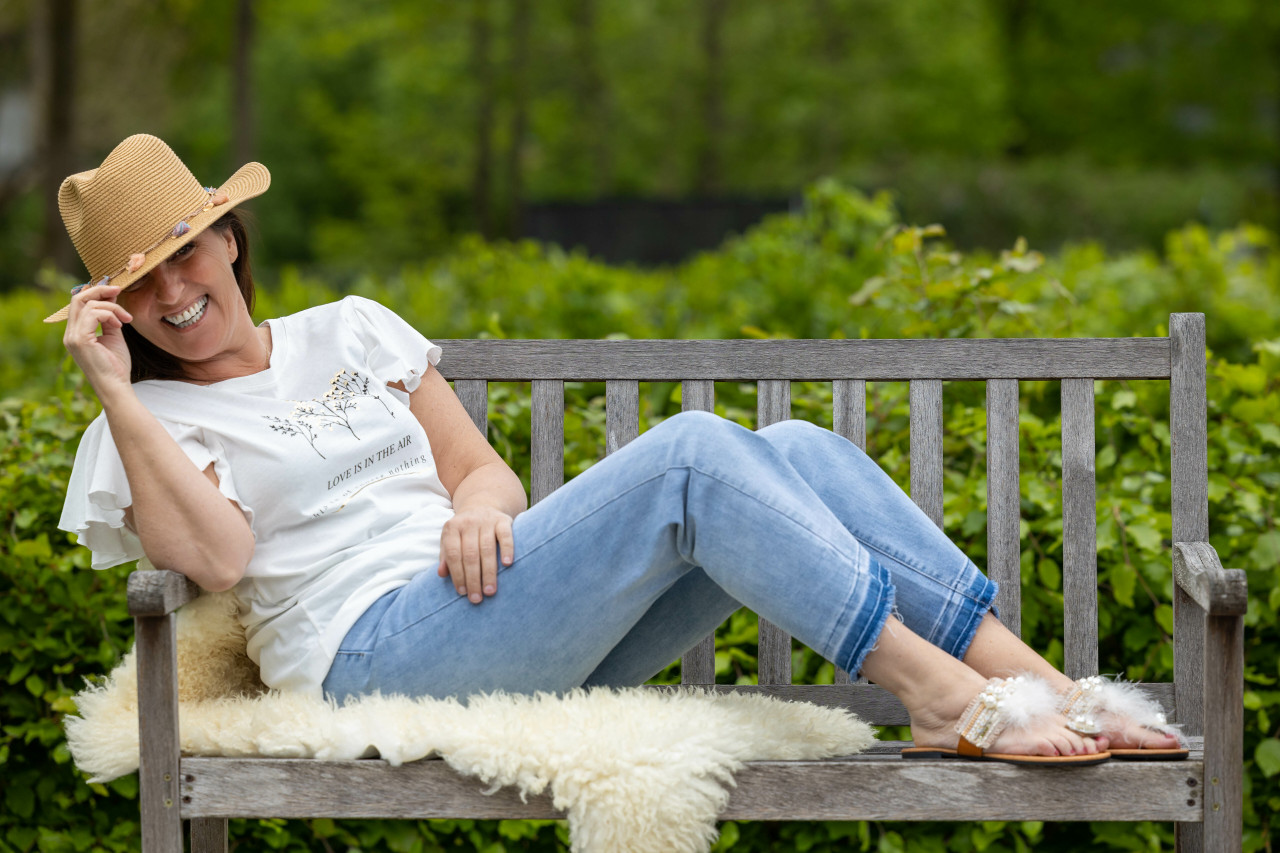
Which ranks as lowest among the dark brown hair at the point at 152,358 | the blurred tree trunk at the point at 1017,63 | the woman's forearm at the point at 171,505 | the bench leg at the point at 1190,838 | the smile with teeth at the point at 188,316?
the bench leg at the point at 1190,838

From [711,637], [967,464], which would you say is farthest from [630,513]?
[967,464]

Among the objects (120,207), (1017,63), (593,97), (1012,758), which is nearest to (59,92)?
(593,97)

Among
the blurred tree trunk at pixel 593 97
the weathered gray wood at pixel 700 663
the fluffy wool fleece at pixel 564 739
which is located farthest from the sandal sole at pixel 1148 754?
the blurred tree trunk at pixel 593 97

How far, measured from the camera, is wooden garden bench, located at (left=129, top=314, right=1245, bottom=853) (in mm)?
1845

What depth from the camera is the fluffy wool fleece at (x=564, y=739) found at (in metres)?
1.81

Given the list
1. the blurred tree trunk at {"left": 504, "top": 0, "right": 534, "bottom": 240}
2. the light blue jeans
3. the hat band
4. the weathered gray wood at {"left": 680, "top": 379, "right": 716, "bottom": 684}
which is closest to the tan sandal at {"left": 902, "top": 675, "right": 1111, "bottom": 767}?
the light blue jeans

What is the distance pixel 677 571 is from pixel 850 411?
66cm

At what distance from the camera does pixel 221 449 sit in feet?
6.93

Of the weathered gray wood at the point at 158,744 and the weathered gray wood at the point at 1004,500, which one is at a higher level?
the weathered gray wood at the point at 1004,500

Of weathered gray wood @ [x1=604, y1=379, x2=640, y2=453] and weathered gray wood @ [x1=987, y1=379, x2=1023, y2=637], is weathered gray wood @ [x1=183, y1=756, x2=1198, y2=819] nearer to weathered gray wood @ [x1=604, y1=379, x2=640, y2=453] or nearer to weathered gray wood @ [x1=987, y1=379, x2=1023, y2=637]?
weathered gray wood @ [x1=987, y1=379, x2=1023, y2=637]

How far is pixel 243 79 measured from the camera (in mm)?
11289

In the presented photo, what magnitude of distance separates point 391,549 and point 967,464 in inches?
55.0

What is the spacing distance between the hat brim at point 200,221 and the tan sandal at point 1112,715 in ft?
5.27

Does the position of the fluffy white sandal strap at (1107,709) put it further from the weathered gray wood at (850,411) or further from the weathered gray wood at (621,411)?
the weathered gray wood at (621,411)
